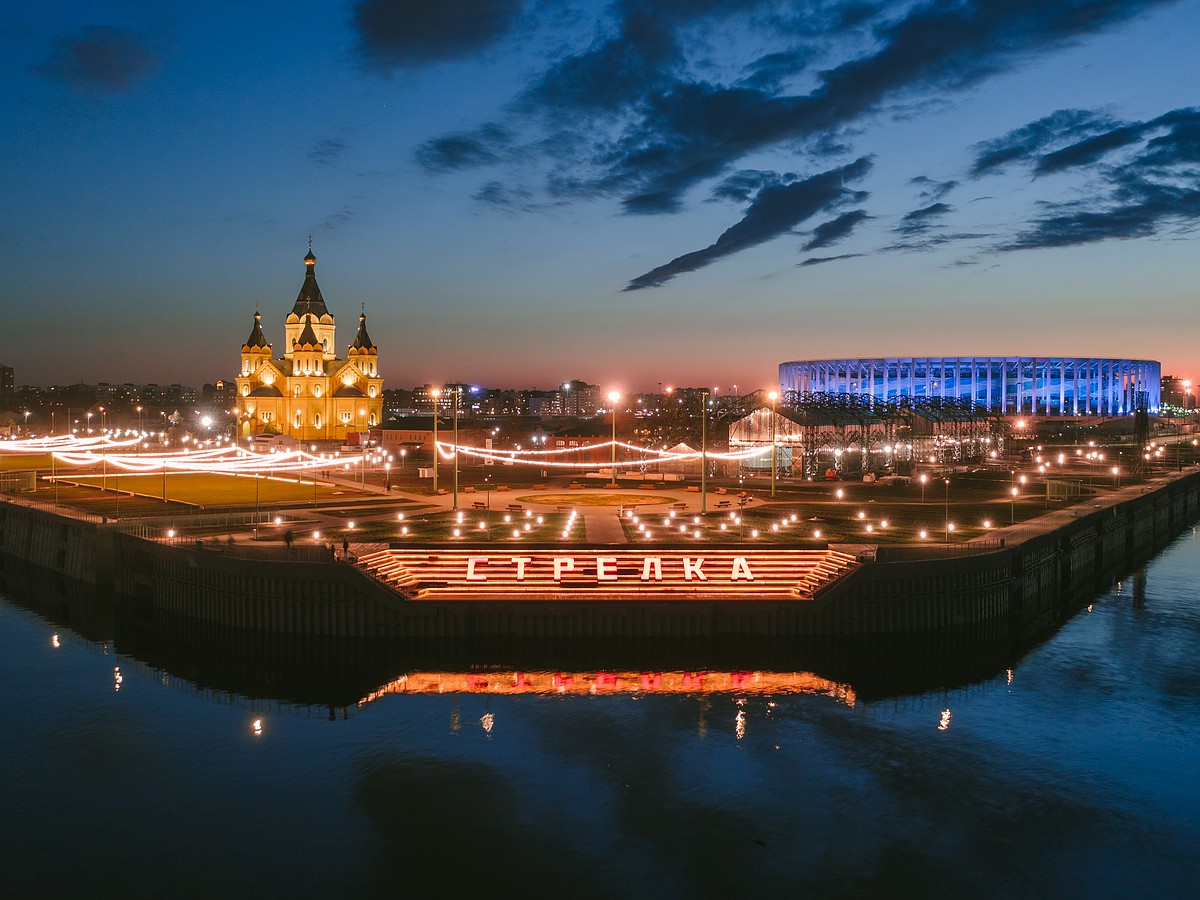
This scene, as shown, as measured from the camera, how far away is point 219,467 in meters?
85.8

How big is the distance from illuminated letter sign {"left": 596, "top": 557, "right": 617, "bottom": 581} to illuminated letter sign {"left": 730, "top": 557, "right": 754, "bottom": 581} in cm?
627

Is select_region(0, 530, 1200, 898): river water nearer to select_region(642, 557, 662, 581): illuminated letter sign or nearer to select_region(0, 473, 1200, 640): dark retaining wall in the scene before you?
select_region(0, 473, 1200, 640): dark retaining wall

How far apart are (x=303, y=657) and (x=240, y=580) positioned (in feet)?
22.3

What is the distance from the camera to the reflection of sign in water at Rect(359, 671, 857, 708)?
136ft

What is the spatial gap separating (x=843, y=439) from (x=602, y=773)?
257ft

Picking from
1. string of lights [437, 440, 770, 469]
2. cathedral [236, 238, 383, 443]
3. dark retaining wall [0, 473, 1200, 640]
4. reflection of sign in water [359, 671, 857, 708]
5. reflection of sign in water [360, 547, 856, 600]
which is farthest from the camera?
cathedral [236, 238, 383, 443]

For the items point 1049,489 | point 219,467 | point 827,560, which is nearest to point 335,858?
point 827,560

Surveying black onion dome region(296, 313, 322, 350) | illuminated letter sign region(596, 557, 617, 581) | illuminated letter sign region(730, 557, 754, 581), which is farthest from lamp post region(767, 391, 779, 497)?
black onion dome region(296, 313, 322, 350)

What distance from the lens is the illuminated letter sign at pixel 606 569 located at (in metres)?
50.1

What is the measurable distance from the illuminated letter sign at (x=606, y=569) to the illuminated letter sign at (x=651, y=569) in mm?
1559

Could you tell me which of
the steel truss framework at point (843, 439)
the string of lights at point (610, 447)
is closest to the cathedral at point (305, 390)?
the string of lights at point (610, 447)


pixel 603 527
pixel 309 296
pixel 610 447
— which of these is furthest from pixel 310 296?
pixel 603 527

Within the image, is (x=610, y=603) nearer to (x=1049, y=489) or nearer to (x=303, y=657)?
(x=303, y=657)

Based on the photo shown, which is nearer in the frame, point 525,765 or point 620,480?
point 525,765
